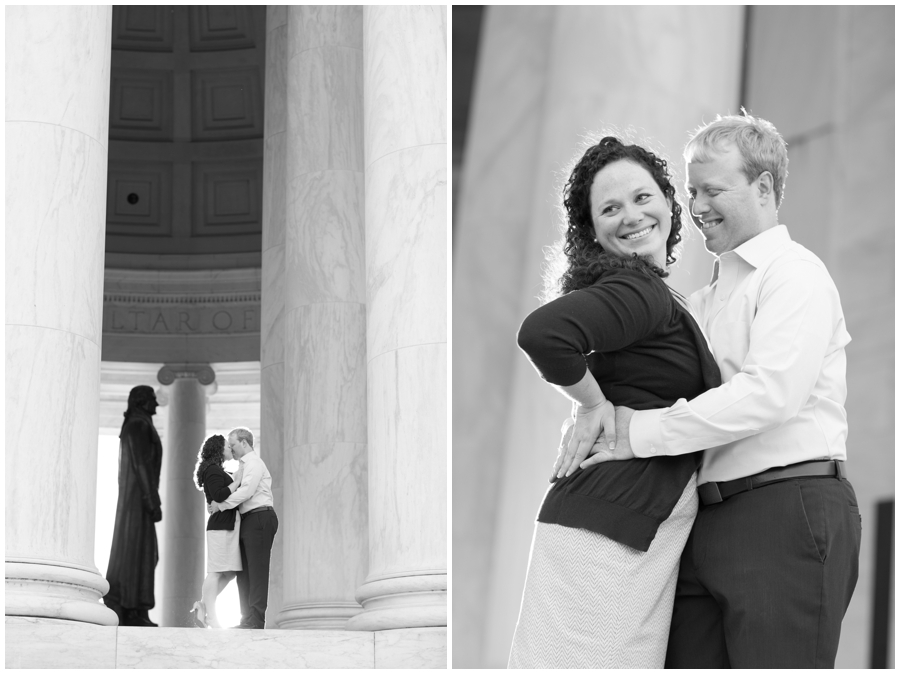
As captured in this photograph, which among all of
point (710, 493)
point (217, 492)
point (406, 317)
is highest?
point (406, 317)

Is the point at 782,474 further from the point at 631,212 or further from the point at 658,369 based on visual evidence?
the point at 631,212

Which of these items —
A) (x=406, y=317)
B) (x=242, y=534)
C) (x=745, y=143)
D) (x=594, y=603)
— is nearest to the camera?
(x=594, y=603)

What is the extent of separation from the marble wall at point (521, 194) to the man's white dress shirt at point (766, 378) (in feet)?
8.05

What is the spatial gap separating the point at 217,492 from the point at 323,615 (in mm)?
5663

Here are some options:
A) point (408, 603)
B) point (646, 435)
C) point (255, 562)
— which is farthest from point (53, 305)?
point (646, 435)

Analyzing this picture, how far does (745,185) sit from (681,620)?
17.0 ft

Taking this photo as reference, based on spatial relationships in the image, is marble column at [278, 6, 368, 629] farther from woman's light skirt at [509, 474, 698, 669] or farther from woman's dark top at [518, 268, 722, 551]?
woman's dark top at [518, 268, 722, 551]

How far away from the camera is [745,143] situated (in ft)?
46.6

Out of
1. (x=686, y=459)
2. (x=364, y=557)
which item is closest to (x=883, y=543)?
(x=686, y=459)

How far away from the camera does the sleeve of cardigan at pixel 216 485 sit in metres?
38.0

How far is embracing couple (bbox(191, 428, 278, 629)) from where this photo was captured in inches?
1489

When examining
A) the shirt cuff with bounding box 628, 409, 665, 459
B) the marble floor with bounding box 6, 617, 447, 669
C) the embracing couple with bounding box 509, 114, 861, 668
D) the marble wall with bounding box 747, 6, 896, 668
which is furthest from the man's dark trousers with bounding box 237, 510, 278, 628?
the shirt cuff with bounding box 628, 409, 665, 459

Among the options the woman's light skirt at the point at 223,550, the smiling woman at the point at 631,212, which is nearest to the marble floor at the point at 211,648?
the woman's light skirt at the point at 223,550

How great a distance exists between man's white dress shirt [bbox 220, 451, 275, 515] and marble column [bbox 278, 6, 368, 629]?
2957 mm
